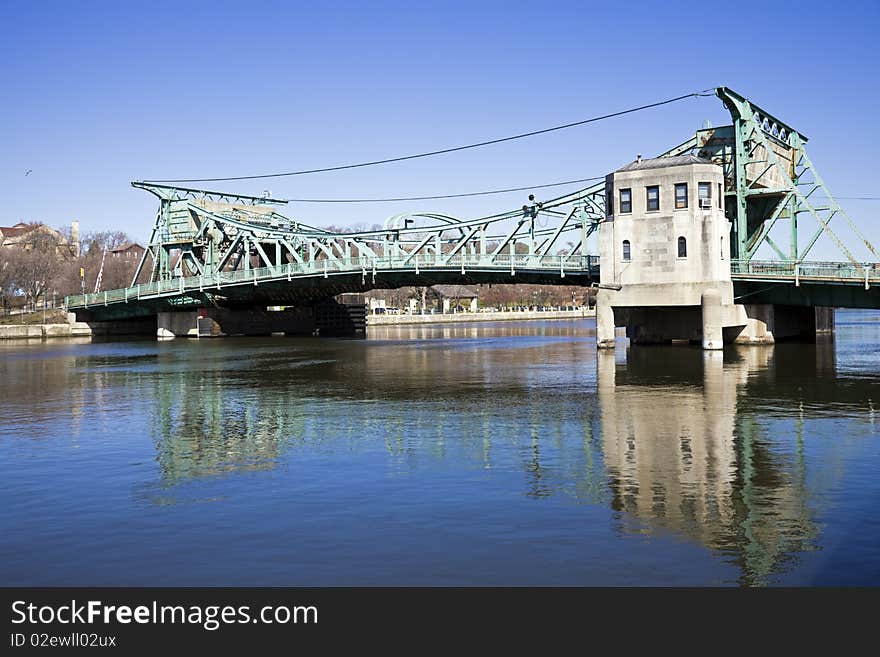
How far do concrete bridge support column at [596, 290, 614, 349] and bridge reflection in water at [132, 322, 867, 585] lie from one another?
11359 millimetres

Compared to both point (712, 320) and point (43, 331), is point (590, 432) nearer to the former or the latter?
point (712, 320)

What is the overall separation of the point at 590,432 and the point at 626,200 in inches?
1582

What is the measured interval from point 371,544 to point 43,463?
12.2m

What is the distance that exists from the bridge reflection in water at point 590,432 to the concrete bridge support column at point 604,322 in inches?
447

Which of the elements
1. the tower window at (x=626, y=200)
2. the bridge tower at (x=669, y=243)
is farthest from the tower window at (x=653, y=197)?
the tower window at (x=626, y=200)

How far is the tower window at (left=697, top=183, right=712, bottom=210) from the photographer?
6284cm

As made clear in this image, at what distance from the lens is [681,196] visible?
6312 centimetres

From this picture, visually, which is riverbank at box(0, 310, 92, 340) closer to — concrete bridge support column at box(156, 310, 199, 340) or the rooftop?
concrete bridge support column at box(156, 310, 199, 340)

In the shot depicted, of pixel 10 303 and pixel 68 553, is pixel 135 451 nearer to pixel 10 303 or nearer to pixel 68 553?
pixel 68 553

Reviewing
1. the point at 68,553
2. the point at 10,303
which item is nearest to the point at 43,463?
the point at 68,553

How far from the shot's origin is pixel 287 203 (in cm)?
13012

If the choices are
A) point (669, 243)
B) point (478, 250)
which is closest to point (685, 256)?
point (669, 243)
